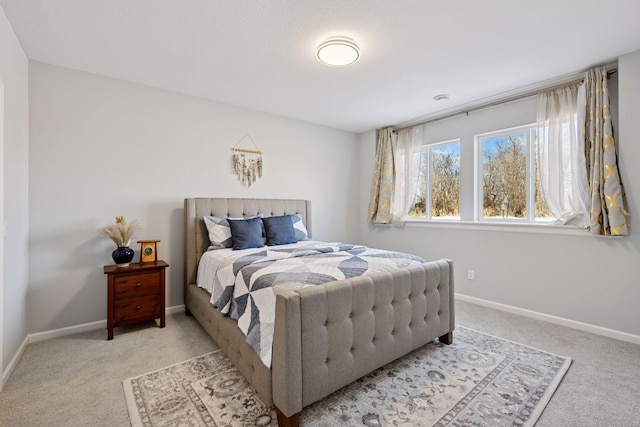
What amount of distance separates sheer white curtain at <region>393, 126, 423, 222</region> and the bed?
1.98 meters

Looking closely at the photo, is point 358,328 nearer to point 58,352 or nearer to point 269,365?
point 269,365

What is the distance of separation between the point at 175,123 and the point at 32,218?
156 centimetres

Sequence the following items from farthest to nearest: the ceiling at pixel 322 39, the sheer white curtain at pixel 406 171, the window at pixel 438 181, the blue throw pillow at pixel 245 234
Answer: the sheer white curtain at pixel 406 171
the window at pixel 438 181
the blue throw pillow at pixel 245 234
the ceiling at pixel 322 39

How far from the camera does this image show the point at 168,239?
3225mm

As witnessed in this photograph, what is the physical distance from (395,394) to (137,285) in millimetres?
2365

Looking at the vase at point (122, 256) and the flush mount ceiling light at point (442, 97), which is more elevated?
the flush mount ceiling light at point (442, 97)

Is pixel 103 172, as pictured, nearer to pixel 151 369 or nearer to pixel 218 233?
pixel 218 233

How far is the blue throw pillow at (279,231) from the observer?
3.26 metres

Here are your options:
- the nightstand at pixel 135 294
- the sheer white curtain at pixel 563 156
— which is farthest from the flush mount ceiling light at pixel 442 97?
the nightstand at pixel 135 294

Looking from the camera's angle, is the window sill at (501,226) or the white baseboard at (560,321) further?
the window sill at (501,226)

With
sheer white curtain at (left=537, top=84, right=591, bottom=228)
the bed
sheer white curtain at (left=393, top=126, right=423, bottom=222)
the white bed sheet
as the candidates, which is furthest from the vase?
sheer white curtain at (left=537, top=84, right=591, bottom=228)

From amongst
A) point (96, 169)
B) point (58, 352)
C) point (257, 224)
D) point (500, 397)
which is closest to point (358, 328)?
point (500, 397)

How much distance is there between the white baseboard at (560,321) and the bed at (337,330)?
131cm

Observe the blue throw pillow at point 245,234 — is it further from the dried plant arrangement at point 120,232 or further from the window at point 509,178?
the window at point 509,178
